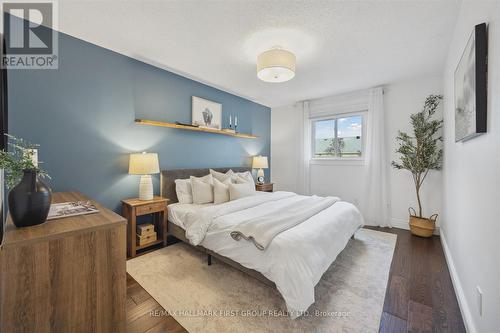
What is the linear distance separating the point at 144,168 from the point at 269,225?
1.80 meters

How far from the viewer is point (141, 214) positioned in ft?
8.61

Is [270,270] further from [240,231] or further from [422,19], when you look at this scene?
[422,19]

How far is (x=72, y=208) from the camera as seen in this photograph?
146 cm

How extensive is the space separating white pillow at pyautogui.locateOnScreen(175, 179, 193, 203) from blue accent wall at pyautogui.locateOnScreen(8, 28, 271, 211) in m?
0.34

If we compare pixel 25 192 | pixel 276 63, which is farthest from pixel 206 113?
pixel 25 192

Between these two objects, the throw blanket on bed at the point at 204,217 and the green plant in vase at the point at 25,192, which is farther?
the throw blanket on bed at the point at 204,217

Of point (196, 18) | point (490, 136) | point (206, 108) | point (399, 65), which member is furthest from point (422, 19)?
point (206, 108)

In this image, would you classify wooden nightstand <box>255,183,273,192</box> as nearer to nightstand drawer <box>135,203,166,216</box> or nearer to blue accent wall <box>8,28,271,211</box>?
blue accent wall <box>8,28,271,211</box>

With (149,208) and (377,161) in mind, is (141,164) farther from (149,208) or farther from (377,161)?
(377,161)

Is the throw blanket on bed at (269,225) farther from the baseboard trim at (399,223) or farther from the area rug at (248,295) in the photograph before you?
the baseboard trim at (399,223)

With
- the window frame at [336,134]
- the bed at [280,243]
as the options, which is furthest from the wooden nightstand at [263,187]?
the bed at [280,243]

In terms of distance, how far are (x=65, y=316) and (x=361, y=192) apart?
14.7 ft

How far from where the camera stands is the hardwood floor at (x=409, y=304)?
154 cm

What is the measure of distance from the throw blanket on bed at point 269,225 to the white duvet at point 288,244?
0.16 feet
